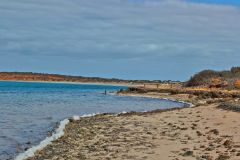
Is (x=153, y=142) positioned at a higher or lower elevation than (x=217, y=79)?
lower

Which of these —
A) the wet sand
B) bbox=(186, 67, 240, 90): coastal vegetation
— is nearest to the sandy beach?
the wet sand

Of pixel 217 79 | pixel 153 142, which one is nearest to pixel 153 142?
pixel 153 142

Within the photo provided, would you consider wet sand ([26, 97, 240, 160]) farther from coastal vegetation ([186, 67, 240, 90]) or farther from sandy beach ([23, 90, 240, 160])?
coastal vegetation ([186, 67, 240, 90])

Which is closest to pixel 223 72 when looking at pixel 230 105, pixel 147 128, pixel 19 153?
pixel 230 105

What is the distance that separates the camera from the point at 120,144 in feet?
38.4

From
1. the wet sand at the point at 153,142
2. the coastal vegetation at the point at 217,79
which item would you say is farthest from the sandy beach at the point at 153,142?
the coastal vegetation at the point at 217,79

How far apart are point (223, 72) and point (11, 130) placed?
5337cm

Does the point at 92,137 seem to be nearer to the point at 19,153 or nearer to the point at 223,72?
the point at 19,153

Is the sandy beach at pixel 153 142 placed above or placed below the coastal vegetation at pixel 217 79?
below

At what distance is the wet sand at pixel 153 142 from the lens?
385 inches

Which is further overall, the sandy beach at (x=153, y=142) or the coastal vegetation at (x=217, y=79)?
the coastal vegetation at (x=217, y=79)

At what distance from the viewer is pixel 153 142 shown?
11680 mm

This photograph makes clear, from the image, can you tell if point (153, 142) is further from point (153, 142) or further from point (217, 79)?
point (217, 79)

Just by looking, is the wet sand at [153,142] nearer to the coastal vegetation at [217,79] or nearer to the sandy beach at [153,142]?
the sandy beach at [153,142]
